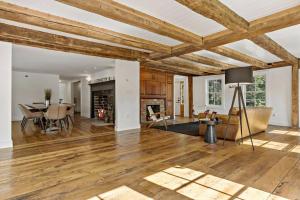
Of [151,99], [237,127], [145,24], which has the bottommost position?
[237,127]

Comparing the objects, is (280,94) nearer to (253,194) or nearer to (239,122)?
(239,122)

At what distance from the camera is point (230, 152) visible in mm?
3451

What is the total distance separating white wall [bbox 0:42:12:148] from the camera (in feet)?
12.3

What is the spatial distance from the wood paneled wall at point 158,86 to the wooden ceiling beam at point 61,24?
141 inches

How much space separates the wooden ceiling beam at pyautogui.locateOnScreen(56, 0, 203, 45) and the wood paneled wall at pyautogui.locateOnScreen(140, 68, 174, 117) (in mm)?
4278

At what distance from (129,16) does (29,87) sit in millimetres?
8275

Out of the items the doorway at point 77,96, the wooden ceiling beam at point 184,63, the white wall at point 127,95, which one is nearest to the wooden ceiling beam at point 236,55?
the wooden ceiling beam at point 184,63

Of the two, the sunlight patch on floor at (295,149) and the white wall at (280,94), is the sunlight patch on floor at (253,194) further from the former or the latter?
the white wall at (280,94)

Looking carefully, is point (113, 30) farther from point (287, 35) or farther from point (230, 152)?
point (287, 35)

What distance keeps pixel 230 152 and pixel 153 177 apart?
183 centimetres

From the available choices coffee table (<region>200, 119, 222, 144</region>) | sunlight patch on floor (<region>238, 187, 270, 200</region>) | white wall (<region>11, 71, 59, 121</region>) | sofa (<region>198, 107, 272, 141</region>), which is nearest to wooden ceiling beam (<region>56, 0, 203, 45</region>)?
coffee table (<region>200, 119, 222, 144</region>)

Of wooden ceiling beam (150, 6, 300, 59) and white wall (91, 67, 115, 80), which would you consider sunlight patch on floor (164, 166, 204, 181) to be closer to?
wooden ceiling beam (150, 6, 300, 59)

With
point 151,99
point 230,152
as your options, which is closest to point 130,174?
point 230,152

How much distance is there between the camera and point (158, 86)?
8469 mm
